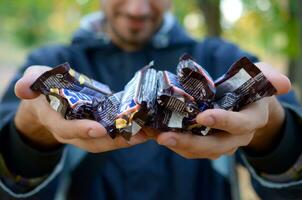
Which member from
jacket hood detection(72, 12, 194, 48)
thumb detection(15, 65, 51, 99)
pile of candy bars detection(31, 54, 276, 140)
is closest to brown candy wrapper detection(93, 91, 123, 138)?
pile of candy bars detection(31, 54, 276, 140)

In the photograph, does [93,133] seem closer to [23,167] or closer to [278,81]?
[278,81]

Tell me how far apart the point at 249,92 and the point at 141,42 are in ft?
2.75

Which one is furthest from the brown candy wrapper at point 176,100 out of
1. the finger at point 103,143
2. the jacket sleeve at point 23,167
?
the jacket sleeve at point 23,167

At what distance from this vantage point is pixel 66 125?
864 mm

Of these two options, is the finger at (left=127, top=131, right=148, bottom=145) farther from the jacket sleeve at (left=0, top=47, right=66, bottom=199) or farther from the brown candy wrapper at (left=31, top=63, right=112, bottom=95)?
the jacket sleeve at (left=0, top=47, right=66, bottom=199)

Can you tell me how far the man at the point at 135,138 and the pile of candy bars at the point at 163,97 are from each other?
0.02 metres

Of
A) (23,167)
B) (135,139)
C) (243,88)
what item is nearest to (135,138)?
(135,139)

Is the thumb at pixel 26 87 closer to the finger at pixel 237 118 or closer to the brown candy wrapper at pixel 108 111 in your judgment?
the brown candy wrapper at pixel 108 111

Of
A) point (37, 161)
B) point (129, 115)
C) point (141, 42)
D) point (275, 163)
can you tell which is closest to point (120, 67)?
point (141, 42)

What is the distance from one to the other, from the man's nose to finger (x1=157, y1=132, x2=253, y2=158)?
834 mm

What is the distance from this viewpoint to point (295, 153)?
1143 millimetres

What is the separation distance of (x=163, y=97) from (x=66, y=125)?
189mm

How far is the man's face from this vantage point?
160 centimetres

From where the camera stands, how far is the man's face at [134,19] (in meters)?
1.60
